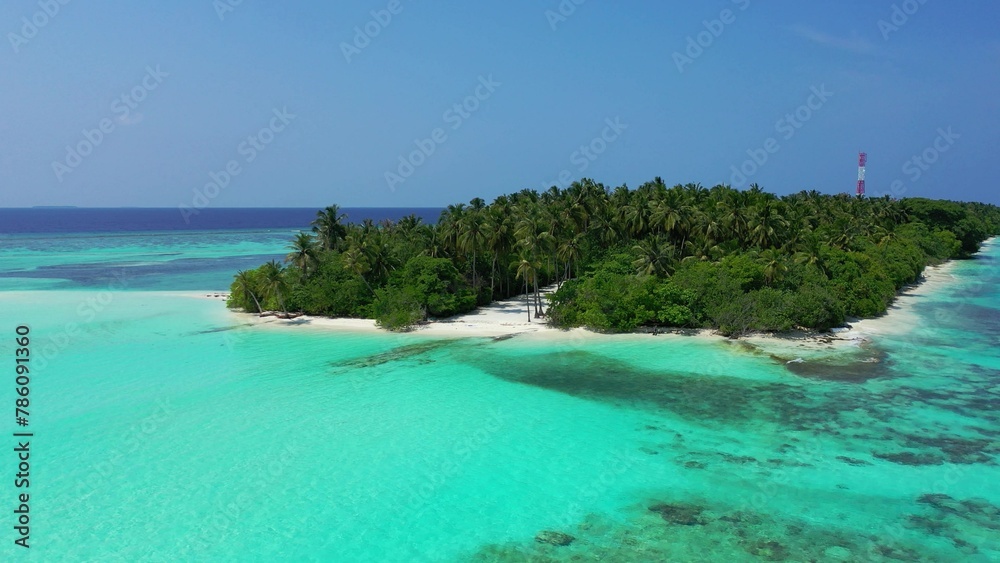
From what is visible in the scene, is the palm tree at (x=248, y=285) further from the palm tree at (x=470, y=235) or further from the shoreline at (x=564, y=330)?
the palm tree at (x=470, y=235)

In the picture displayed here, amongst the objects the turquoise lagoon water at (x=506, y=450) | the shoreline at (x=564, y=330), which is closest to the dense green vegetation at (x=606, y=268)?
the shoreline at (x=564, y=330)

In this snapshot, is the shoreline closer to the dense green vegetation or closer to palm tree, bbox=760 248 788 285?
the dense green vegetation

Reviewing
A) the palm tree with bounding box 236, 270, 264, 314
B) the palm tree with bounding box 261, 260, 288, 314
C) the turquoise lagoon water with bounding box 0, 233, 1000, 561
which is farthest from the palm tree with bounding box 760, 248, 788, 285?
the palm tree with bounding box 236, 270, 264, 314

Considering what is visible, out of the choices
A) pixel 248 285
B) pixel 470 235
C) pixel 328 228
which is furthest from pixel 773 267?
pixel 248 285

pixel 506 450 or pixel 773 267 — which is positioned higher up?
pixel 773 267

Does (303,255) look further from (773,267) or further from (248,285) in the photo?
(773,267)

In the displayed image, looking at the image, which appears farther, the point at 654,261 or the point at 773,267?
the point at 654,261
